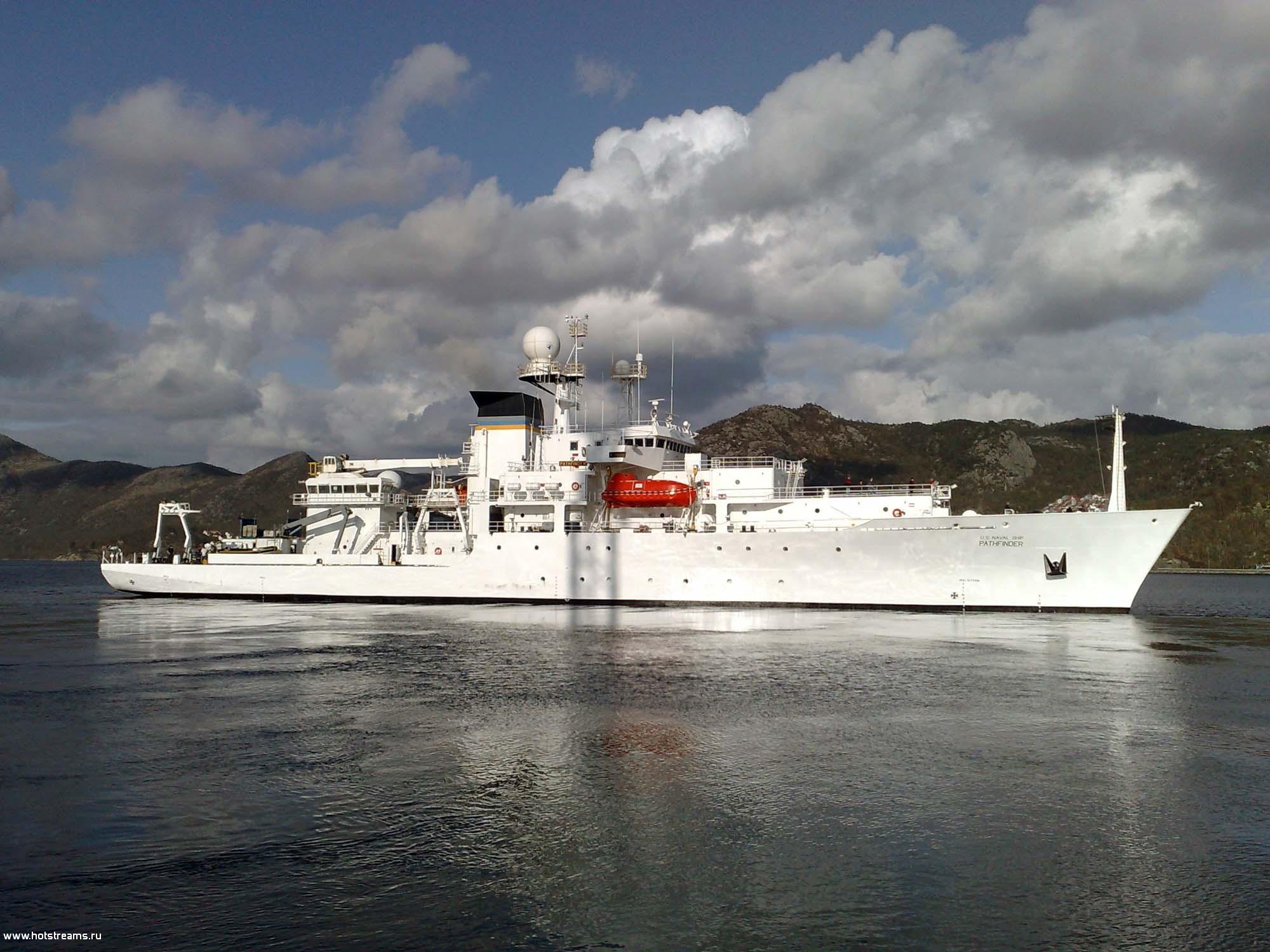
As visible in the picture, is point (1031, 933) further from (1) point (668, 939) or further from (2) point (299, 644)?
(2) point (299, 644)

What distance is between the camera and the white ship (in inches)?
1205

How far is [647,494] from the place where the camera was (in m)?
34.9

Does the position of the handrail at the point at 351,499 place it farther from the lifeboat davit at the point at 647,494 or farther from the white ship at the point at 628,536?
the lifeboat davit at the point at 647,494

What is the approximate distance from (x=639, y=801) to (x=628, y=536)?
24.0m

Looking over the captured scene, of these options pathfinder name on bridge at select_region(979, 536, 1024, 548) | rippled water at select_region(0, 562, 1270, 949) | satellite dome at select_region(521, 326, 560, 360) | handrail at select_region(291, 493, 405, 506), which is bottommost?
rippled water at select_region(0, 562, 1270, 949)

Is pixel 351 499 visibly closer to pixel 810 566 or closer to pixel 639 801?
pixel 810 566

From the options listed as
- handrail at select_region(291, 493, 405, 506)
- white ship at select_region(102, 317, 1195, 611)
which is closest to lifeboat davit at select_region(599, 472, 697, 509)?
white ship at select_region(102, 317, 1195, 611)

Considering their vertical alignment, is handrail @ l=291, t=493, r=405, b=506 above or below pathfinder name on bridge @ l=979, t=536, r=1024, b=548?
above

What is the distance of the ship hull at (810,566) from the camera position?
1184 inches

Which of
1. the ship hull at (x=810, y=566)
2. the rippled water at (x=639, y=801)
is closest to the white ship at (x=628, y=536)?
the ship hull at (x=810, y=566)

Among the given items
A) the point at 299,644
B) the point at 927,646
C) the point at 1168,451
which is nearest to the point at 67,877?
the point at 299,644

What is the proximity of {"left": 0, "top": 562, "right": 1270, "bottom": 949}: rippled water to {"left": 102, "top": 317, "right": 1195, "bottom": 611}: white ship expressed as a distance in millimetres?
8398

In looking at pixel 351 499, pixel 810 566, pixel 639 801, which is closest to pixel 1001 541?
pixel 810 566

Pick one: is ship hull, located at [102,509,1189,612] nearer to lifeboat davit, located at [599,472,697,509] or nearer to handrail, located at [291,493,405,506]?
lifeboat davit, located at [599,472,697,509]
